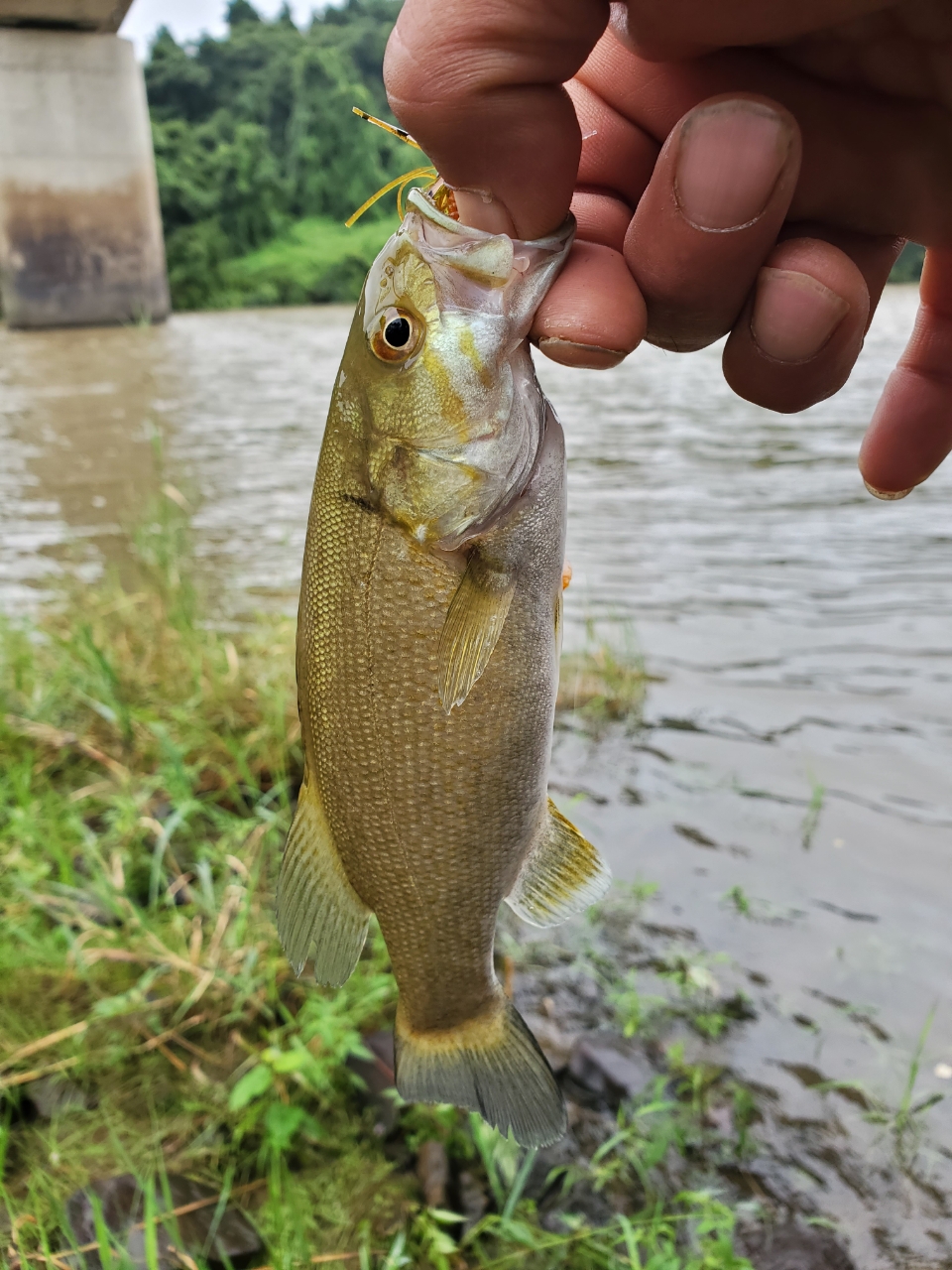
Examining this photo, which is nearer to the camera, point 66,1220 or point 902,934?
point 66,1220

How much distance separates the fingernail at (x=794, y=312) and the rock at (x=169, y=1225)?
95.4 inches

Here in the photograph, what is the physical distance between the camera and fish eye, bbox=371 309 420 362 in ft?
5.24

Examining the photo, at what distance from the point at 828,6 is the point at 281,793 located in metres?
3.16

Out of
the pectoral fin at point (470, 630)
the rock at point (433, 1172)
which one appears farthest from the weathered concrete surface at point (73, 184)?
the pectoral fin at point (470, 630)

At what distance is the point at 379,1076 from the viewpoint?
2.85 meters

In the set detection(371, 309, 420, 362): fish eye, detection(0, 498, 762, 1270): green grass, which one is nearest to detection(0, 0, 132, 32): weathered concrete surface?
detection(0, 498, 762, 1270): green grass

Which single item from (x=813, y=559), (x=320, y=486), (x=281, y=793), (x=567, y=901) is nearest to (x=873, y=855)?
(x=281, y=793)

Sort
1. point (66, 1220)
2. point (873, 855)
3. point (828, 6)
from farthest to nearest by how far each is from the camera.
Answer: point (873, 855), point (66, 1220), point (828, 6)

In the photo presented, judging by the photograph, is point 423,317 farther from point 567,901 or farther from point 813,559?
point 813,559

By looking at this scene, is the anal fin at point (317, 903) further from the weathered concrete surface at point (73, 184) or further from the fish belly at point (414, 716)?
the weathered concrete surface at point (73, 184)

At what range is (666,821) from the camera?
461cm

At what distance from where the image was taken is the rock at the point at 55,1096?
2.67 meters

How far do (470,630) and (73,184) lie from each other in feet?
114

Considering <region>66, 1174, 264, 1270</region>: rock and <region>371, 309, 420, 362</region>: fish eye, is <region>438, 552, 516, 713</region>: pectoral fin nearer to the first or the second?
<region>371, 309, 420, 362</region>: fish eye
